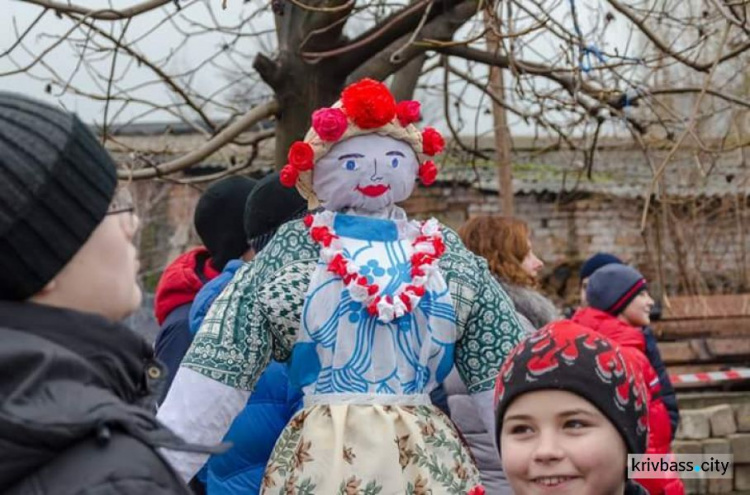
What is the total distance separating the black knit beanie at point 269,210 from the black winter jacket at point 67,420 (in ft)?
7.38

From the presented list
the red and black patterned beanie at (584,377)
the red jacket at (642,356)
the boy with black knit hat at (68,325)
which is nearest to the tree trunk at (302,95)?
the red jacket at (642,356)

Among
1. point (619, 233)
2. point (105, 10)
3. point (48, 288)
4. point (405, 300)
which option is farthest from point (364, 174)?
point (619, 233)

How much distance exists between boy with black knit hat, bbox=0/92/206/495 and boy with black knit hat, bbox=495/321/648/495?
88 centimetres

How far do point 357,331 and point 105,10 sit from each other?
2.46 meters

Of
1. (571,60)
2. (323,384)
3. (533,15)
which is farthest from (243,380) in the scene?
(571,60)

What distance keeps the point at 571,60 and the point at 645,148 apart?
98 cm

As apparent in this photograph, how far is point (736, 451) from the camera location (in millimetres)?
8461

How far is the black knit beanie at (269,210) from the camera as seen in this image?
3875mm

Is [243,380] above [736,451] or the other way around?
above

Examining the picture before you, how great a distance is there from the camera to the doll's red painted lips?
10.8ft

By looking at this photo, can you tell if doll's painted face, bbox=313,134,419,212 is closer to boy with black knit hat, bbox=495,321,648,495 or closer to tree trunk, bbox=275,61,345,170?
boy with black knit hat, bbox=495,321,648,495

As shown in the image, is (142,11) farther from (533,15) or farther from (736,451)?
(736,451)

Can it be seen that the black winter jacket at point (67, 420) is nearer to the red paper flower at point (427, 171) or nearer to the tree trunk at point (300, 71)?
the red paper flower at point (427, 171)

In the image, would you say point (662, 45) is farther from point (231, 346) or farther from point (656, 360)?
point (231, 346)
